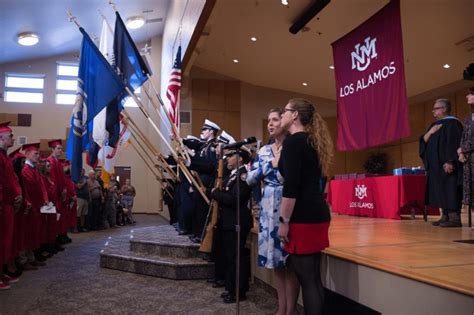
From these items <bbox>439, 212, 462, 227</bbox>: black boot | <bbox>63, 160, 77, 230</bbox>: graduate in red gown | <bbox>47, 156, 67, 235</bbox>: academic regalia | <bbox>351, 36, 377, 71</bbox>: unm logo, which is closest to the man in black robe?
<bbox>439, 212, 462, 227</bbox>: black boot

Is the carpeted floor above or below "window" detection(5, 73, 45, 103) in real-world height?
below

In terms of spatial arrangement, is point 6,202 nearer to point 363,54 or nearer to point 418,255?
point 418,255

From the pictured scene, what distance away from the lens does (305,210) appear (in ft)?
7.04

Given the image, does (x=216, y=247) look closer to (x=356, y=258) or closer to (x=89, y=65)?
(x=356, y=258)

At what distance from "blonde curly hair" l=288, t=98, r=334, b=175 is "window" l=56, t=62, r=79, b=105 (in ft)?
45.6

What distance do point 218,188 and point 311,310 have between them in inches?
60.1

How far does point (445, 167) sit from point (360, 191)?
2205 mm

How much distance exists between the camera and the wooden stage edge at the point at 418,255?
1.81m

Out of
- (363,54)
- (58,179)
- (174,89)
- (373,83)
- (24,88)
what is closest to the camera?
(373,83)

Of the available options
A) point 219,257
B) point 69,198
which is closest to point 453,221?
point 219,257

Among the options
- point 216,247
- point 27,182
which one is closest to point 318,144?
point 216,247

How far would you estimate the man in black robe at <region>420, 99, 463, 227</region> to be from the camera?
442cm

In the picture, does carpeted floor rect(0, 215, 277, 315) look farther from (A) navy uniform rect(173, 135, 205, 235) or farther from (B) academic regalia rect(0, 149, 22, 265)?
(A) navy uniform rect(173, 135, 205, 235)

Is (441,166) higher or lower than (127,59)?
lower
